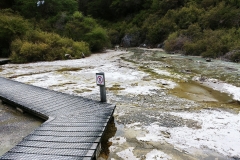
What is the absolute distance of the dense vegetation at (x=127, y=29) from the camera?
16.1m

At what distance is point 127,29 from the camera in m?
33.2

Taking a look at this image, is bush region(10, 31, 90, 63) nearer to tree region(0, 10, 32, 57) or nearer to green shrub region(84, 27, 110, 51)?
tree region(0, 10, 32, 57)

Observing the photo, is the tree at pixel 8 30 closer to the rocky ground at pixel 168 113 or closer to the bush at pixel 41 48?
the bush at pixel 41 48

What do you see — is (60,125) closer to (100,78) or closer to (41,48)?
(100,78)

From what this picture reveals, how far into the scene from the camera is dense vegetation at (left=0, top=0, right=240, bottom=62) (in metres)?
16.1

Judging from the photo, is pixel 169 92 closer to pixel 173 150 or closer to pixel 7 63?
pixel 173 150

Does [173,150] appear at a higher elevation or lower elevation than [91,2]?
lower

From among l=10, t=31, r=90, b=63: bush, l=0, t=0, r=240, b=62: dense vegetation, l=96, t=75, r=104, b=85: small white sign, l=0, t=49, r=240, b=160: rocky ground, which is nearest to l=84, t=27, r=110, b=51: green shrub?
l=0, t=0, r=240, b=62: dense vegetation

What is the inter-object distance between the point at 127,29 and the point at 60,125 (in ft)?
99.9

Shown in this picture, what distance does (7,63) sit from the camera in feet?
49.6

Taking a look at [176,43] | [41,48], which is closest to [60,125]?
[41,48]

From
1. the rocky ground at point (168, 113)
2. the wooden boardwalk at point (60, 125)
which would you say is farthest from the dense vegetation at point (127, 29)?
the wooden boardwalk at point (60, 125)

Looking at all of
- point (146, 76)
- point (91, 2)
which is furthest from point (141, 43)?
point (146, 76)

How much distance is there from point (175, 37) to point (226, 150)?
19.9m
